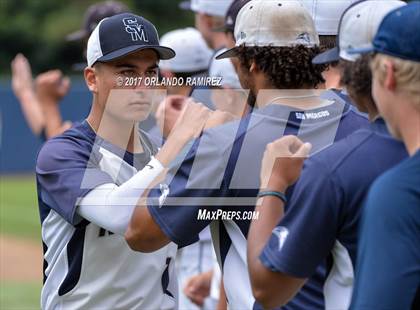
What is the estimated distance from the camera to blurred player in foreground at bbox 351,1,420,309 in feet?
8.71

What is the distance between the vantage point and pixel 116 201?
3.79 m

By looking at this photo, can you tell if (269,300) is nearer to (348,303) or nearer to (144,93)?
(348,303)

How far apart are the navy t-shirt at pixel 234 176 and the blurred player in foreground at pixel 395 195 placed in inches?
22.9

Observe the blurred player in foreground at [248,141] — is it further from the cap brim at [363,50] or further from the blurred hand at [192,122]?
the cap brim at [363,50]

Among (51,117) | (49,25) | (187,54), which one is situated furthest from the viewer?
(49,25)

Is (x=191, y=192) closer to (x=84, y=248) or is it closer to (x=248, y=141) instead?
(x=248, y=141)

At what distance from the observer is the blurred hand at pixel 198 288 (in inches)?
261

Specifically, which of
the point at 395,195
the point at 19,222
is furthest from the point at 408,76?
the point at 19,222

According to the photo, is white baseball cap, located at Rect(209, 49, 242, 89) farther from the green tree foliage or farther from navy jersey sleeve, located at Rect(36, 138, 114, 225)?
the green tree foliage

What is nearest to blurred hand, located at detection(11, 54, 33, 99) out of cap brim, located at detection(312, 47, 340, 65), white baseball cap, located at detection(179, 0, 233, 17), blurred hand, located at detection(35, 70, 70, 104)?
blurred hand, located at detection(35, 70, 70, 104)

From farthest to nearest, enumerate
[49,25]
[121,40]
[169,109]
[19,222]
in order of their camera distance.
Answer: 1. [49,25]
2. [19,222]
3. [169,109]
4. [121,40]

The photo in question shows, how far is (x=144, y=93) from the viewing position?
433cm

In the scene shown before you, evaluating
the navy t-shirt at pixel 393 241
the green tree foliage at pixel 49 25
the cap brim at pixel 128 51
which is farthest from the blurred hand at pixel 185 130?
the green tree foliage at pixel 49 25

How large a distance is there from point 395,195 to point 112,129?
201 cm
